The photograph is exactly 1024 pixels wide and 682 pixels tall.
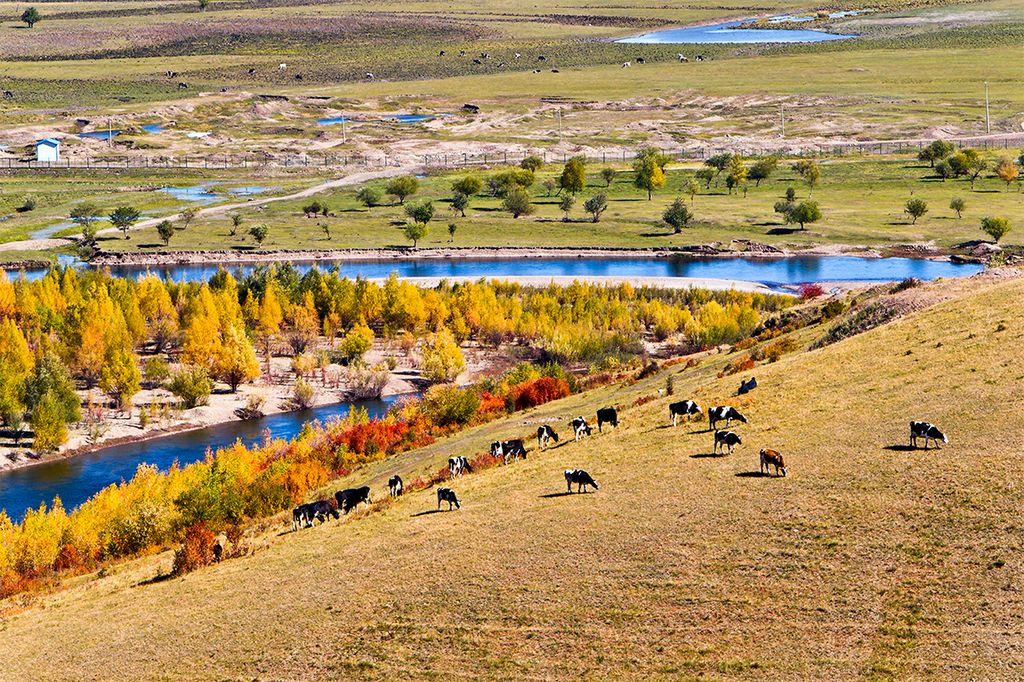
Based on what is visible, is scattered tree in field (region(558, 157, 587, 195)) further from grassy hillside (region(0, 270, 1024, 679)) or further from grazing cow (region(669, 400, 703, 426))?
grassy hillside (region(0, 270, 1024, 679))

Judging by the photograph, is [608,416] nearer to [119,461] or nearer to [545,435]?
[545,435]

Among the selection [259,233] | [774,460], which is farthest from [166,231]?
[774,460]

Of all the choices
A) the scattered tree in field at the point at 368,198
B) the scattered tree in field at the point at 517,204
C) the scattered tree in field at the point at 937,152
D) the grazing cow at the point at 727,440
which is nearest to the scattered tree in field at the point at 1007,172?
the scattered tree in field at the point at 937,152

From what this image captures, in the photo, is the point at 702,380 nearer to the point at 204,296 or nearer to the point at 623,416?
the point at 623,416

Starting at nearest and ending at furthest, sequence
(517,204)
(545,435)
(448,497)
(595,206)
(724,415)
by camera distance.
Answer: (448,497), (724,415), (545,435), (595,206), (517,204)

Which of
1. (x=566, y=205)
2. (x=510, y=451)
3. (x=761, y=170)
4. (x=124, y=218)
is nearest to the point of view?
(x=510, y=451)

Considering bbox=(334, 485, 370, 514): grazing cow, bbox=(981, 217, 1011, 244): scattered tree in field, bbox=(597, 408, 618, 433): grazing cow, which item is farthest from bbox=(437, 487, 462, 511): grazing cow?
bbox=(981, 217, 1011, 244): scattered tree in field
